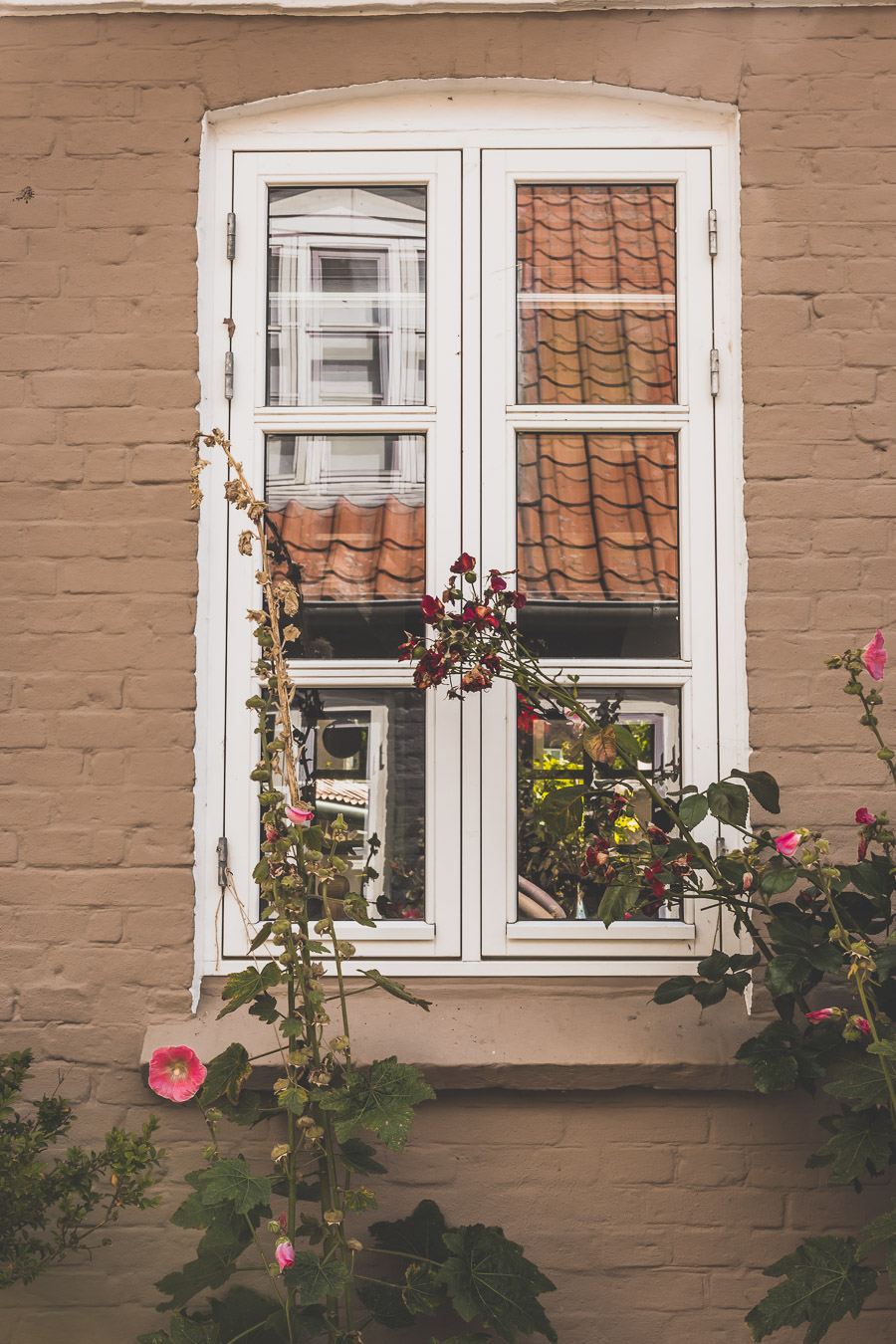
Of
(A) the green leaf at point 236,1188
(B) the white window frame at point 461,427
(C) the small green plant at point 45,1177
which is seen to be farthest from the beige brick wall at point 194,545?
(A) the green leaf at point 236,1188

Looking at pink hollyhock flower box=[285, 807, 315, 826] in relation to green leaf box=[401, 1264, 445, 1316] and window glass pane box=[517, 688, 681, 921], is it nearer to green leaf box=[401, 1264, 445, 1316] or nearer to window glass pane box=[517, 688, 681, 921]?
window glass pane box=[517, 688, 681, 921]

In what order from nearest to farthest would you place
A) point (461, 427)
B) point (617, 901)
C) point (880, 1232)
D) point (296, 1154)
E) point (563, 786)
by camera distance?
point (880, 1232) < point (296, 1154) < point (617, 901) < point (563, 786) < point (461, 427)

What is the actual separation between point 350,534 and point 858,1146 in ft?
4.92

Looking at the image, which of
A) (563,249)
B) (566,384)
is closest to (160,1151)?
(566,384)

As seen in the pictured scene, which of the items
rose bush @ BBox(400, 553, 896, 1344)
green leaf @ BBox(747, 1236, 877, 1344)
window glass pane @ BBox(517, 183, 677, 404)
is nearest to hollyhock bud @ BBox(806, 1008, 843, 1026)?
rose bush @ BBox(400, 553, 896, 1344)

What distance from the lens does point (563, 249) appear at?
2396 millimetres

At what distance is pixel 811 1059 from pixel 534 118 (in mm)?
1985

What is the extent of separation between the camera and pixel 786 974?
6.02 ft

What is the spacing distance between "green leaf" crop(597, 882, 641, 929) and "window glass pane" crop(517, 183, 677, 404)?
106 centimetres

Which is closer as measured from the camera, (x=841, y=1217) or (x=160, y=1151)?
(x=160, y=1151)

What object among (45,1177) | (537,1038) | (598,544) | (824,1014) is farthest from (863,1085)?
(45,1177)

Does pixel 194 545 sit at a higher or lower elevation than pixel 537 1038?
higher

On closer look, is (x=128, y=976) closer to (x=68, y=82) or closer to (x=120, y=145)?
(x=120, y=145)

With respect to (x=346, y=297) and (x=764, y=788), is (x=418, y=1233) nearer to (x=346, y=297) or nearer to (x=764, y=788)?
(x=764, y=788)
